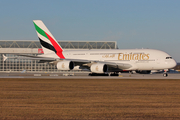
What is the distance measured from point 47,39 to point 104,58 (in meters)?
11.8

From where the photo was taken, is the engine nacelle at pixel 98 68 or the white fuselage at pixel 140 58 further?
the engine nacelle at pixel 98 68

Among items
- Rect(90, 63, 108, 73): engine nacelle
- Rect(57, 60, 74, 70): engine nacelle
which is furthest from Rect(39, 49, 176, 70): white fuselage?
Rect(57, 60, 74, 70): engine nacelle

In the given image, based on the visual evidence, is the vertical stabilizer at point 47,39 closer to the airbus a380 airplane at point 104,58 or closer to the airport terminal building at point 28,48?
the airbus a380 airplane at point 104,58

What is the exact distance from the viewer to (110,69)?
44.3 metres

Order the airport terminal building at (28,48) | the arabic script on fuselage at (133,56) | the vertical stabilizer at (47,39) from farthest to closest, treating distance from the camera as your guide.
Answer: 1. the airport terminal building at (28,48)
2. the vertical stabilizer at (47,39)
3. the arabic script on fuselage at (133,56)

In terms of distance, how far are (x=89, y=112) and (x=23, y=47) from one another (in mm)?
68759

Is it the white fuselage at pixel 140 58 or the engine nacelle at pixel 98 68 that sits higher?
the white fuselage at pixel 140 58

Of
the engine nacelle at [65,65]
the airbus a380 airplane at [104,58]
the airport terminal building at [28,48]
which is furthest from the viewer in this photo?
the airport terminal building at [28,48]

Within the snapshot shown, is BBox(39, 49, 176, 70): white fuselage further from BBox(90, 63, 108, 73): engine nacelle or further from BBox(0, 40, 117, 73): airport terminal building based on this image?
BBox(0, 40, 117, 73): airport terminal building

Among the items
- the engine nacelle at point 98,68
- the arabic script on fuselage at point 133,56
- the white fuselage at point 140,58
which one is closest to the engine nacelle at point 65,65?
the engine nacelle at point 98,68

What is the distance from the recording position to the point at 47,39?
48.2 meters

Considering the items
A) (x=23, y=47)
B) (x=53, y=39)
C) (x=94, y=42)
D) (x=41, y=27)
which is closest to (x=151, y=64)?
(x=53, y=39)

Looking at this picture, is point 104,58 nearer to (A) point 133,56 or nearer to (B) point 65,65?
(A) point 133,56

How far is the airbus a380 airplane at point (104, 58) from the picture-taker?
4091 cm
